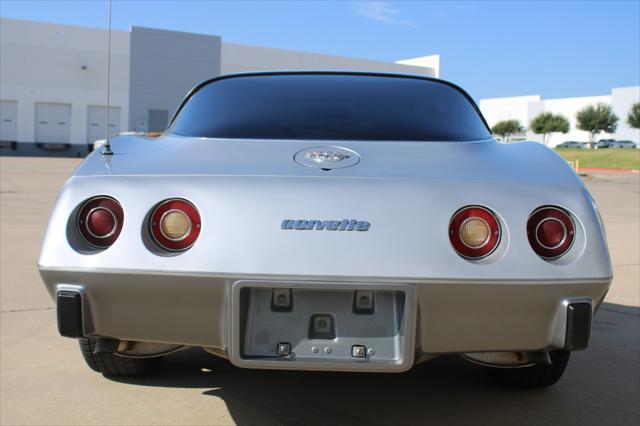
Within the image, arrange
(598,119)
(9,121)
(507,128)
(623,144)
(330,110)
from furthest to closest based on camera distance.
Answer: (507,128)
(598,119)
(623,144)
(9,121)
(330,110)

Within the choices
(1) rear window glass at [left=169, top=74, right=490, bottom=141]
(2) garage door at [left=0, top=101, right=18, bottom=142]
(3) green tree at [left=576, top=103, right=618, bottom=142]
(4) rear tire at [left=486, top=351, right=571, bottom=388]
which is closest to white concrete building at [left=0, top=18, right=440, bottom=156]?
(2) garage door at [left=0, top=101, right=18, bottom=142]

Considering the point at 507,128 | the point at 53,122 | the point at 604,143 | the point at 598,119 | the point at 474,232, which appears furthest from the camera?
the point at 507,128

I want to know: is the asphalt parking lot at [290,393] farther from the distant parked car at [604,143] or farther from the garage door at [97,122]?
the distant parked car at [604,143]

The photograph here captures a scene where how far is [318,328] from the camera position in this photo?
1.93 m

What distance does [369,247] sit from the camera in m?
1.86

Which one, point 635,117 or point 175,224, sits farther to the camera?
point 635,117

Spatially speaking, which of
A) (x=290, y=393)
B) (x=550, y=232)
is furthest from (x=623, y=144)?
(x=550, y=232)

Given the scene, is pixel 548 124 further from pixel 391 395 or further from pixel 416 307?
pixel 416 307

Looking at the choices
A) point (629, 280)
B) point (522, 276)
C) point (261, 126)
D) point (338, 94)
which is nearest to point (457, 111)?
point (338, 94)

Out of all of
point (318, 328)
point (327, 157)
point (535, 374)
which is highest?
point (327, 157)

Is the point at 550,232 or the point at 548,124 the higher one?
the point at 548,124

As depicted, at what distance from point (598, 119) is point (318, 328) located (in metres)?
75.2

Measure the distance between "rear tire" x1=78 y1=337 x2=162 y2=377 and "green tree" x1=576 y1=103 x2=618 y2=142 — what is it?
7442 centimetres

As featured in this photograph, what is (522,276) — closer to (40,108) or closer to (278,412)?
(278,412)
